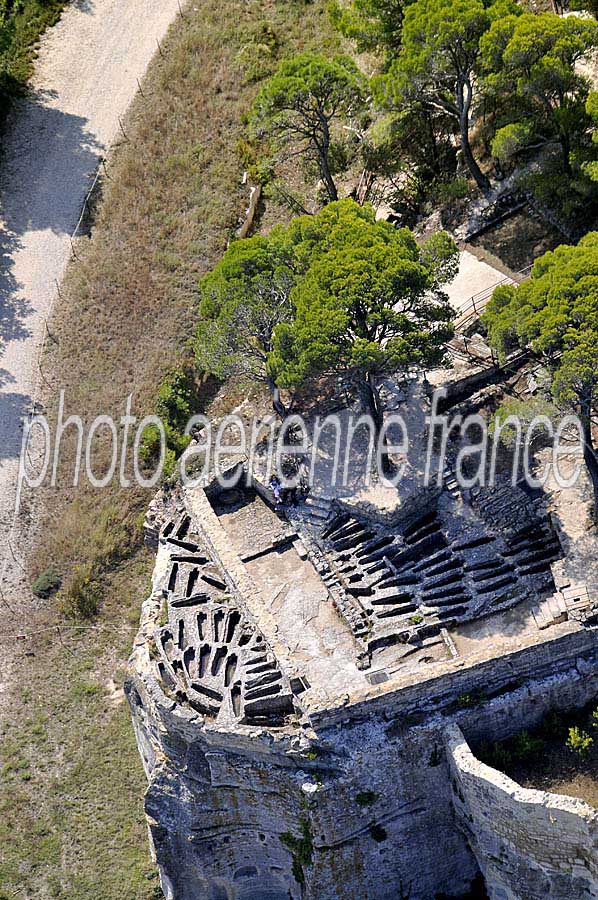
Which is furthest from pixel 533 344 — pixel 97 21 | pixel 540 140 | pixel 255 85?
pixel 97 21

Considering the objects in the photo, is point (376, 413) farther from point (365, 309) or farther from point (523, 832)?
point (523, 832)

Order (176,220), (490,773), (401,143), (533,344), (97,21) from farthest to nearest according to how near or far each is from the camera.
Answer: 1. (97,21)
2. (176,220)
3. (401,143)
4. (533,344)
5. (490,773)

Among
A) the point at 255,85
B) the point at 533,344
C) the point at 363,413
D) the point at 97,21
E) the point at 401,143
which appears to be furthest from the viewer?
the point at 97,21

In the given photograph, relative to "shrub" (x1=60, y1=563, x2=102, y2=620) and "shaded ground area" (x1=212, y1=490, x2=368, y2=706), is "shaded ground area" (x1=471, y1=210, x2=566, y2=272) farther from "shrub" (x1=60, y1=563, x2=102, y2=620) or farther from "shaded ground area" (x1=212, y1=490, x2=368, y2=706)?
"shrub" (x1=60, y1=563, x2=102, y2=620)

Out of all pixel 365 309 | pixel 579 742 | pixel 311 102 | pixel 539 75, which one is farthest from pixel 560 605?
pixel 311 102

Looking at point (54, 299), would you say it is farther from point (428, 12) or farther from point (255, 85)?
point (428, 12)

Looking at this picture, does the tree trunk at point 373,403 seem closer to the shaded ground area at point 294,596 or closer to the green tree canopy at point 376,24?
the shaded ground area at point 294,596
